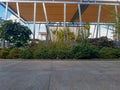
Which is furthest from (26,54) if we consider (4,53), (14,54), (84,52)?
(84,52)

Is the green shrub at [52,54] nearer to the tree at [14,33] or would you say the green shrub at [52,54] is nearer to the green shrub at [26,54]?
the green shrub at [26,54]

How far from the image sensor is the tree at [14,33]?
112 feet

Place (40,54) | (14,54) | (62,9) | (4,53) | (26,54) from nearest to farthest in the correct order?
1. (40,54)
2. (26,54)
3. (14,54)
4. (4,53)
5. (62,9)

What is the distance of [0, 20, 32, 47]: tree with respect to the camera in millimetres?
34250

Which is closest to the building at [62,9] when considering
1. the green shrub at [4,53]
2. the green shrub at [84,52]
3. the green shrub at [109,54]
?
the green shrub at [109,54]

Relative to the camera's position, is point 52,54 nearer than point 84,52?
No

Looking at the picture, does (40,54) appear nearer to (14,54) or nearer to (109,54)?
(14,54)

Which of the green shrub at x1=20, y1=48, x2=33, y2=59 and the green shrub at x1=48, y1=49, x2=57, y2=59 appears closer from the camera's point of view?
the green shrub at x1=48, y1=49, x2=57, y2=59

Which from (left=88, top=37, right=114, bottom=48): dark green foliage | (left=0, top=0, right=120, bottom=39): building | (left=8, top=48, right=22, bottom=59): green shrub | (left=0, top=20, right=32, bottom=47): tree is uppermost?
(left=0, top=0, right=120, bottom=39): building

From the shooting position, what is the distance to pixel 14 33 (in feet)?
113

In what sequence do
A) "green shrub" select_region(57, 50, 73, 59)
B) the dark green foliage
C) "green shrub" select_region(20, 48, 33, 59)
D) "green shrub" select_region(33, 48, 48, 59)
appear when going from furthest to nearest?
the dark green foliage → "green shrub" select_region(20, 48, 33, 59) → "green shrub" select_region(33, 48, 48, 59) → "green shrub" select_region(57, 50, 73, 59)

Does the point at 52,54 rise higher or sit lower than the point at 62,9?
lower

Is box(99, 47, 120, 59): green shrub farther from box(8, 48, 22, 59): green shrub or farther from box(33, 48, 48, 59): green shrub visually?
box(8, 48, 22, 59): green shrub

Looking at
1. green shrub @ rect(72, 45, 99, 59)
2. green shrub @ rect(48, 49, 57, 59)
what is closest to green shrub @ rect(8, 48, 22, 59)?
green shrub @ rect(48, 49, 57, 59)
